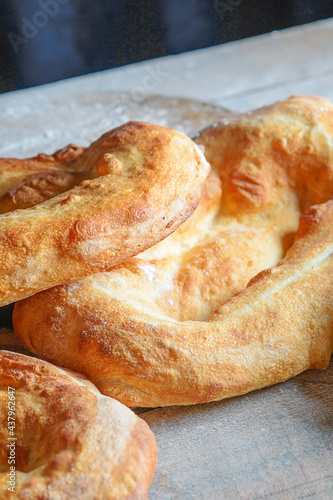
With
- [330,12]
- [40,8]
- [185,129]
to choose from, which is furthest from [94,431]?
[330,12]

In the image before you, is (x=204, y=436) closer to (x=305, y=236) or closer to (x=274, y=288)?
(x=274, y=288)
